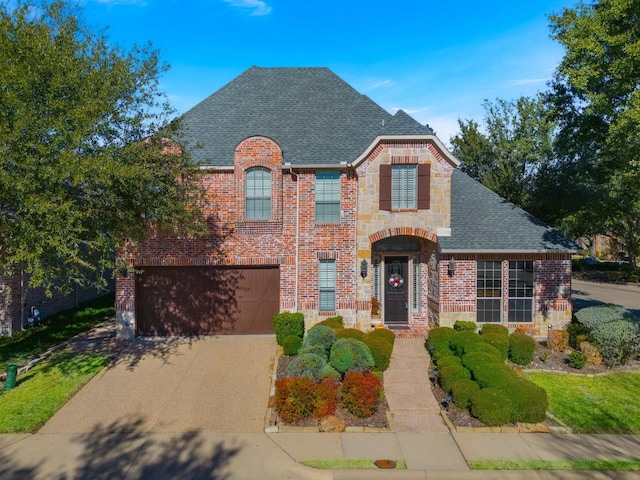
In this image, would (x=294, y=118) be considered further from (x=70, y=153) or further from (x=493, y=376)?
(x=493, y=376)

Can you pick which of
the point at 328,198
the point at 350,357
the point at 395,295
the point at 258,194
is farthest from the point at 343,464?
the point at 258,194

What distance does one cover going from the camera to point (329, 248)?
15.1 metres

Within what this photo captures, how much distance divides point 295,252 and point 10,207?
8195 millimetres

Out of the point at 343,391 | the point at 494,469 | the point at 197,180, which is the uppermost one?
the point at 197,180

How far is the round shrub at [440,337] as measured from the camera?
12.8 metres

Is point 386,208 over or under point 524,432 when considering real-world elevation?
over

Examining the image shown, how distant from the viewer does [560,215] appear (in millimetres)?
26062

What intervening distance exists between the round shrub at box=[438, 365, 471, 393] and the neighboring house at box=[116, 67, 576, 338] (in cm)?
405

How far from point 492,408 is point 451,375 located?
1.52m

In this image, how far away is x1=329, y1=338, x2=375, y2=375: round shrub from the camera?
10797mm

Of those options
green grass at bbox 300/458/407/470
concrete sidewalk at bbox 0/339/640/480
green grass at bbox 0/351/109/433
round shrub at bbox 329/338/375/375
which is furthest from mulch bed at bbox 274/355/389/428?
green grass at bbox 0/351/109/433

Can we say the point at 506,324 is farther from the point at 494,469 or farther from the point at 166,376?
the point at 166,376

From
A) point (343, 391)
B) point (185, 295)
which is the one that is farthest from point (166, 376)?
point (343, 391)

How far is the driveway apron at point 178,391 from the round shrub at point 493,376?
5.00m
